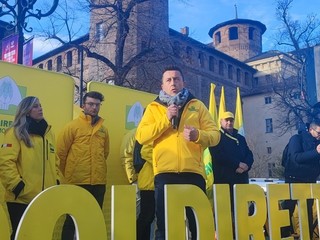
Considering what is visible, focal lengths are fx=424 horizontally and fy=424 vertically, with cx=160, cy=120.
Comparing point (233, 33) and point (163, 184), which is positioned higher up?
point (233, 33)

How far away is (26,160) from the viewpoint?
12.2 feet

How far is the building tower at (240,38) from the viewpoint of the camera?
5906cm

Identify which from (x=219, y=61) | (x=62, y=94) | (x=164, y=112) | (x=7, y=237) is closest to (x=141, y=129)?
(x=164, y=112)

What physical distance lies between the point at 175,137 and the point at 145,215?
1.15 m

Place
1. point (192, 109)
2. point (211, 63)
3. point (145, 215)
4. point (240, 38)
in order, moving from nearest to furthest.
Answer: point (192, 109) < point (145, 215) < point (211, 63) < point (240, 38)

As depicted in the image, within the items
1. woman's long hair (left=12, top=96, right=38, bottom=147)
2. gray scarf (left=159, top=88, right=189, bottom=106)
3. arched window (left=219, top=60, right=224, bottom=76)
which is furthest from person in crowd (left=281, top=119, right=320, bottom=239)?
arched window (left=219, top=60, right=224, bottom=76)

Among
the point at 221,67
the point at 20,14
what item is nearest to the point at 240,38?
the point at 221,67

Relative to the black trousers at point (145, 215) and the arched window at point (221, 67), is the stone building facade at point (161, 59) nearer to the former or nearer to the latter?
the arched window at point (221, 67)

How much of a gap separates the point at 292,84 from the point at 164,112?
34571 mm

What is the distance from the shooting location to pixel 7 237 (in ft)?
8.40

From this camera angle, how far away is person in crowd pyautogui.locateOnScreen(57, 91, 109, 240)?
4.42 meters

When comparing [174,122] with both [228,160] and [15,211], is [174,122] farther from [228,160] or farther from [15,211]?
[228,160]

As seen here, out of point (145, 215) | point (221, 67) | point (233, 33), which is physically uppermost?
point (233, 33)

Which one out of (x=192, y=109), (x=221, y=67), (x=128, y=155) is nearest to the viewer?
(x=192, y=109)
